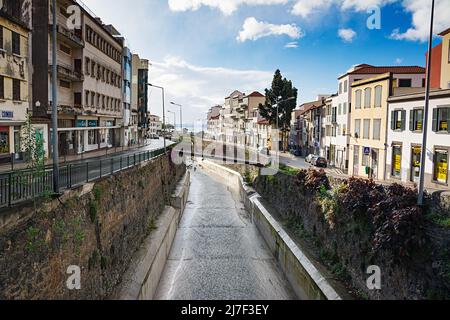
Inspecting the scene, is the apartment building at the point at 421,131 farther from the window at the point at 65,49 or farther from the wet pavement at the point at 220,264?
the window at the point at 65,49

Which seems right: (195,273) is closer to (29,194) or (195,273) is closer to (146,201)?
(146,201)

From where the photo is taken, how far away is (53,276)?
10742mm

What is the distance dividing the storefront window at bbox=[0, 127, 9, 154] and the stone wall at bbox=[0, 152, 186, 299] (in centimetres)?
1325

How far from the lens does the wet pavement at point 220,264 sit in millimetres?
20266

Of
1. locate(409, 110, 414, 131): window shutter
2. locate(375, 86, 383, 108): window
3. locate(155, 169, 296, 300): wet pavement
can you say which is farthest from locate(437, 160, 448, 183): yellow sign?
locate(155, 169, 296, 300): wet pavement

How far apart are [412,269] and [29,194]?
12608mm

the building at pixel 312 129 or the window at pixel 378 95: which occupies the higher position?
the window at pixel 378 95

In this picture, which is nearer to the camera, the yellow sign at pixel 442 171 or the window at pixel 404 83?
the yellow sign at pixel 442 171

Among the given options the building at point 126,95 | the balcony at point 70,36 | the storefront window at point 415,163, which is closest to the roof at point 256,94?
the building at point 126,95

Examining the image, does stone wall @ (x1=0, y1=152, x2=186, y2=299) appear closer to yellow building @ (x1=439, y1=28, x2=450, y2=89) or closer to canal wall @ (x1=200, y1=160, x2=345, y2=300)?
canal wall @ (x1=200, y1=160, x2=345, y2=300)

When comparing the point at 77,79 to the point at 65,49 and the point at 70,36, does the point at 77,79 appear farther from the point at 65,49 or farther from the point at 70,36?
the point at 70,36

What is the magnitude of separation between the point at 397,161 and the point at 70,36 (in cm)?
3502

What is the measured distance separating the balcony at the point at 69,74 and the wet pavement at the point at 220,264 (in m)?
18.4
